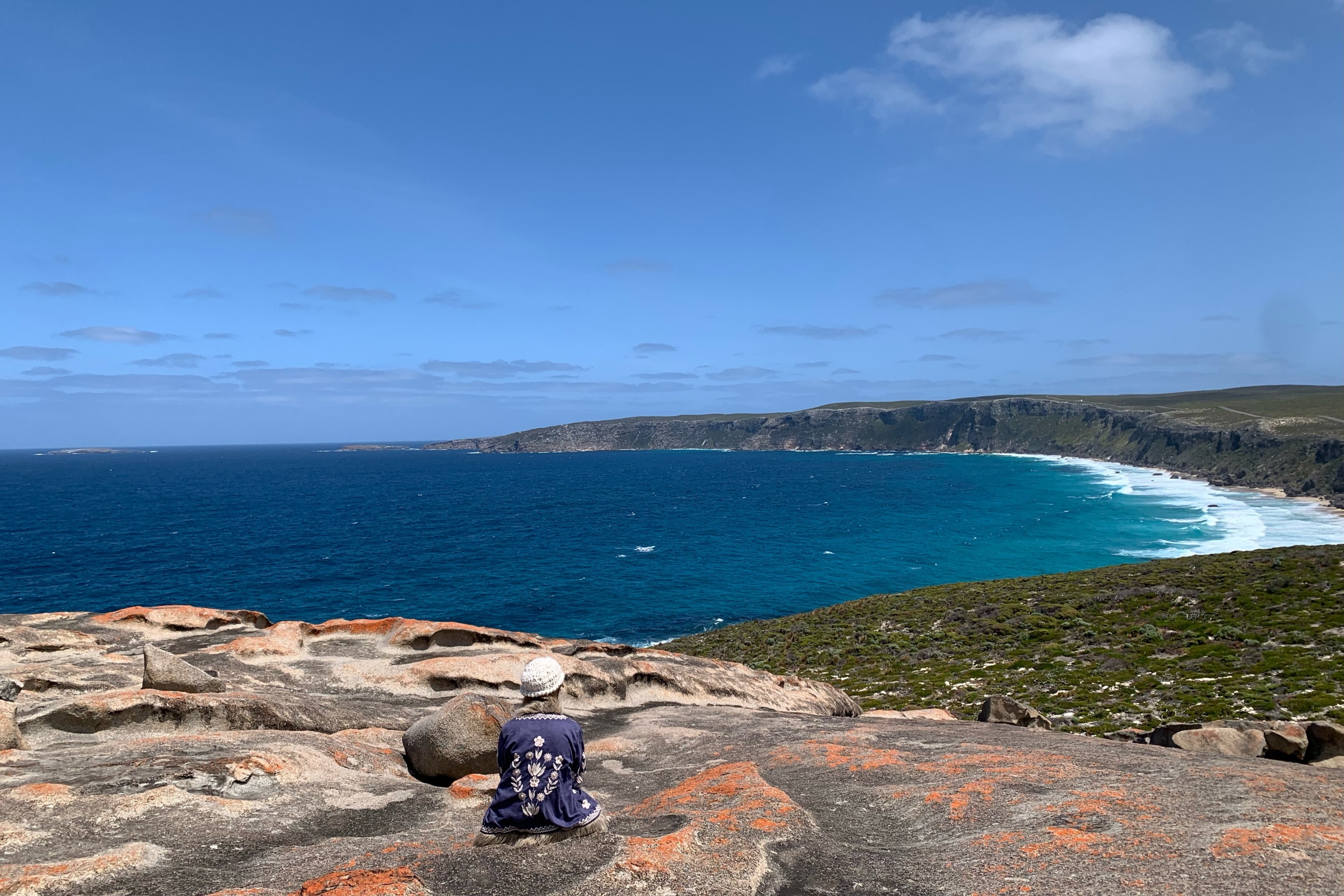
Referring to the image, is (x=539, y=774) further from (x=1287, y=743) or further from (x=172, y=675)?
(x=1287, y=743)

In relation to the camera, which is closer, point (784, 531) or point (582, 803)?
point (582, 803)

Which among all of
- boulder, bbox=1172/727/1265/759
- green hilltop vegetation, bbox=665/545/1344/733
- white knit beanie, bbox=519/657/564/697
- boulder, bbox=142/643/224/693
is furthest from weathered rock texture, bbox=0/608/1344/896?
green hilltop vegetation, bbox=665/545/1344/733

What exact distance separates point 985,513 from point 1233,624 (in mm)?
103577

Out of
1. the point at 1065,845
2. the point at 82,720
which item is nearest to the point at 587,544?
the point at 82,720

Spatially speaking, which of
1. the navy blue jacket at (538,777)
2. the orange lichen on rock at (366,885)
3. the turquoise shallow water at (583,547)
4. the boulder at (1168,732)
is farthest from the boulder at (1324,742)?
the turquoise shallow water at (583,547)

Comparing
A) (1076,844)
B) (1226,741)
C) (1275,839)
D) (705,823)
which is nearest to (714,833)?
(705,823)

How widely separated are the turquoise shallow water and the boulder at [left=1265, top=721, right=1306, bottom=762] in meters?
56.3

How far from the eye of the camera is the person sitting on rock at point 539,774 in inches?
341

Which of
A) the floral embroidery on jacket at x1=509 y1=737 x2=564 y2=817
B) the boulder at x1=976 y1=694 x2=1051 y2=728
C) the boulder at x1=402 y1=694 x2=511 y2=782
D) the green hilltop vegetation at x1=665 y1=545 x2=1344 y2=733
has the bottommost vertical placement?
the green hilltop vegetation at x1=665 y1=545 x2=1344 y2=733

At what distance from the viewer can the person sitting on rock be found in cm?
866

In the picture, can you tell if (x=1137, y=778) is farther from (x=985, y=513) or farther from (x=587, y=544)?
(x=985, y=513)

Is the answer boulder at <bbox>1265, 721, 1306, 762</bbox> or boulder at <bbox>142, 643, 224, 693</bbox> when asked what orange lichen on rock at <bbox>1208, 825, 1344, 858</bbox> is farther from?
boulder at <bbox>142, 643, 224, 693</bbox>

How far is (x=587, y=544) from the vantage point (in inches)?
4606

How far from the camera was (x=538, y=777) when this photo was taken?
876 centimetres
